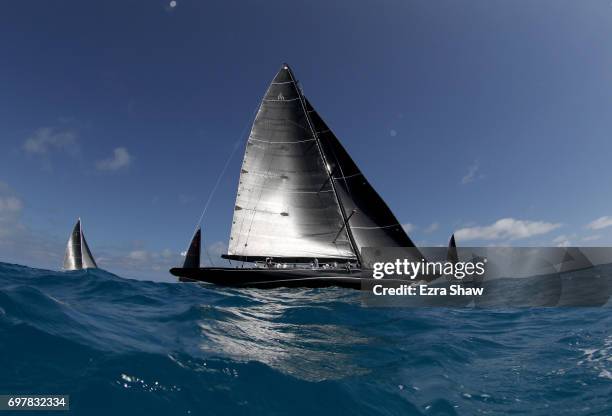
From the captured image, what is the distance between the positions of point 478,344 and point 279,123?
2217 centimetres

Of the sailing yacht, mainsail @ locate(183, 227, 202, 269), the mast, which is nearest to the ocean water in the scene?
the mast

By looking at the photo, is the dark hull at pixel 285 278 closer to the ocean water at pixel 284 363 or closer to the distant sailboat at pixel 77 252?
the ocean water at pixel 284 363

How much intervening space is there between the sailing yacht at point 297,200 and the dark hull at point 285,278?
2705mm

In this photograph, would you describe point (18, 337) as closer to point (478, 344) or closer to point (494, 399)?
point (494, 399)

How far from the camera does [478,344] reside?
978 cm

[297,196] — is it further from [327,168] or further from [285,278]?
[285,278]

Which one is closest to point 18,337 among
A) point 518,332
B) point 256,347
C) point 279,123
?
point 256,347

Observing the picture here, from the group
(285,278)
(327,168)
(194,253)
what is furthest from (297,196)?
(194,253)

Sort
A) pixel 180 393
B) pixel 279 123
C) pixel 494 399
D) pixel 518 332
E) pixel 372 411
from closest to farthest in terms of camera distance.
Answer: pixel 180 393
pixel 372 411
pixel 494 399
pixel 518 332
pixel 279 123

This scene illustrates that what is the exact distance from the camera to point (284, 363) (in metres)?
6.64

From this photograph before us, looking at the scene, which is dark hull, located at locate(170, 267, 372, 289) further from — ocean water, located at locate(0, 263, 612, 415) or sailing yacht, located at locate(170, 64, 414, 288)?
ocean water, located at locate(0, 263, 612, 415)

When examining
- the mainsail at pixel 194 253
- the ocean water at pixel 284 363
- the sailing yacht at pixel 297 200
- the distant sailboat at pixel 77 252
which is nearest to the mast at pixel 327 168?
the sailing yacht at pixel 297 200

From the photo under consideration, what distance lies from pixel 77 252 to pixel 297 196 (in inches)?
1298

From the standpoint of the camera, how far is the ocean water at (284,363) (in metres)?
4.76
